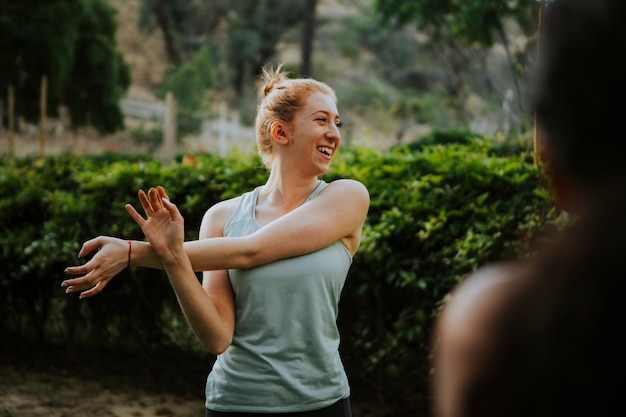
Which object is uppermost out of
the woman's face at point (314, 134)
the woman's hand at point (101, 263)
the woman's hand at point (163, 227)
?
the woman's face at point (314, 134)

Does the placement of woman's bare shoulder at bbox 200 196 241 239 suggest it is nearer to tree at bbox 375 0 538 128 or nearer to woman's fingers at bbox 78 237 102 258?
woman's fingers at bbox 78 237 102 258

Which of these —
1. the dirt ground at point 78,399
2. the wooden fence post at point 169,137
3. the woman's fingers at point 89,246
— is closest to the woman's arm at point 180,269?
the woman's fingers at point 89,246

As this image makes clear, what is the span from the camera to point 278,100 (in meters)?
2.60

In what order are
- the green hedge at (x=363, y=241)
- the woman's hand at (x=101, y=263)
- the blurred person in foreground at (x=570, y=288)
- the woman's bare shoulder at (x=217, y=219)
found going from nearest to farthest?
the blurred person in foreground at (x=570, y=288) < the woman's hand at (x=101, y=263) < the woman's bare shoulder at (x=217, y=219) < the green hedge at (x=363, y=241)

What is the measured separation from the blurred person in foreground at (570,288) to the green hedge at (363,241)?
3367 millimetres

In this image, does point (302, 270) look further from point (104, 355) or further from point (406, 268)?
point (104, 355)

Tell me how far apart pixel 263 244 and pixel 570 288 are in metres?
1.59

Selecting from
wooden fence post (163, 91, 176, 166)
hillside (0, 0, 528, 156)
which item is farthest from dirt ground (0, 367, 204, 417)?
hillside (0, 0, 528, 156)

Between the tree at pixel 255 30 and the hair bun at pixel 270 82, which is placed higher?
the tree at pixel 255 30

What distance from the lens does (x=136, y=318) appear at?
633 cm

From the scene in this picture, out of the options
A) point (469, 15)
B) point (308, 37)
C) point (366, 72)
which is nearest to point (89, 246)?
point (469, 15)

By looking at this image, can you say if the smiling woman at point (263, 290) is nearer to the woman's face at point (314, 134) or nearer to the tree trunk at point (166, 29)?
the woman's face at point (314, 134)

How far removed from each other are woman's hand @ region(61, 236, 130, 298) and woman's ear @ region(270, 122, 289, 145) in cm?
62

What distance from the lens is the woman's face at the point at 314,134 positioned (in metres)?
2.57
